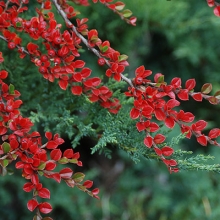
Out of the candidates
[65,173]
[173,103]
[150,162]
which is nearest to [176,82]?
[173,103]

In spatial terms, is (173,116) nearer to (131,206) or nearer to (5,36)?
A: (5,36)

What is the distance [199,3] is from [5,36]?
1492 millimetres

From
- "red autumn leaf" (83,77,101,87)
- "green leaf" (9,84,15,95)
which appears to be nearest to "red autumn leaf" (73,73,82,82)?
"red autumn leaf" (83,77,101,87)

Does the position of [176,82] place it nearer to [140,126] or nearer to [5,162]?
[140,126]

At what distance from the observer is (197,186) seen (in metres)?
1.70

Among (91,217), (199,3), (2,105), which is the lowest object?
(91,217)

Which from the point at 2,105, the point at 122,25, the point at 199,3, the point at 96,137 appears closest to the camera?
the point at 2,105

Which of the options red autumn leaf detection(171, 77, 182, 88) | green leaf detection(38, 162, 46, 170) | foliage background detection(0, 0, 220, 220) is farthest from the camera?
foliage background detection(0, 0, 220, 220)

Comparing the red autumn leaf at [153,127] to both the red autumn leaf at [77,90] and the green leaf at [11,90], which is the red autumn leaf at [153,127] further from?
the green leaf at [11,90]

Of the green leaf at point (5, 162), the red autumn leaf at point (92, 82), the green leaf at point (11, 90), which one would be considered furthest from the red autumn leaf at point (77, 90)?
the green leaf at point (5, 162)

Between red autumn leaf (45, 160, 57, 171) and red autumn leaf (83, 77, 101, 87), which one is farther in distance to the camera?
red autumn leaf (83, 77, 101, 87)

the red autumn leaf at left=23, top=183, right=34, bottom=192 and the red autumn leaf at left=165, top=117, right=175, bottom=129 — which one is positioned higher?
the red autumn leaf at left=165, top=117, right=175, bottom=129

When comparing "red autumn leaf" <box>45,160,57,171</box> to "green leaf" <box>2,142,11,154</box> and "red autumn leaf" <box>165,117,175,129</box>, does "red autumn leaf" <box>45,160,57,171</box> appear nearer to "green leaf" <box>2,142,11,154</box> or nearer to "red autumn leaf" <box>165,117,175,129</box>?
"green leaf" <box>2,142,11,154</box>

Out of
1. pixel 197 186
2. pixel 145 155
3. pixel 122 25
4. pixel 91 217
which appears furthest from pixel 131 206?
pixel 145 155
